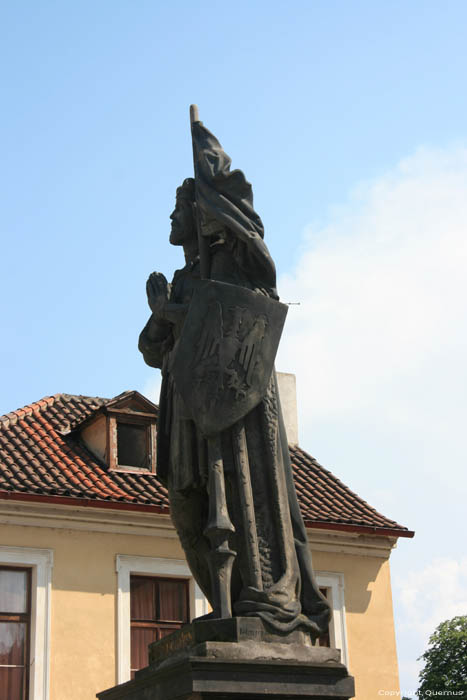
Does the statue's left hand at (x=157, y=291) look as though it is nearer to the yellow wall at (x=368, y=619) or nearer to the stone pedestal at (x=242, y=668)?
the stone pedestal at (x=242, y=668)

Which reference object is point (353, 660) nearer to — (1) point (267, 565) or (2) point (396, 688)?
(2) point (396, 688)

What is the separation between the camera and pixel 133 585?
1558cm

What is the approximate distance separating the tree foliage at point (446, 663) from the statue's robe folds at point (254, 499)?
31.3 metres

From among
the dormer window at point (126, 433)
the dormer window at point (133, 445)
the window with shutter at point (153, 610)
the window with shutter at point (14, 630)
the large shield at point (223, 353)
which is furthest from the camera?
the dormer window at point (133, 445)

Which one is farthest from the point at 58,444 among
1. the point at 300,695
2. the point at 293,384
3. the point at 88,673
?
the point at 300,695

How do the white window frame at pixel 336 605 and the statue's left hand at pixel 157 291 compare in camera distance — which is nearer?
the statue's left hand at pixel 157 291

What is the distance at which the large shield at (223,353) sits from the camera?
5551 mm

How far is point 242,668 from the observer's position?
4.82 meters

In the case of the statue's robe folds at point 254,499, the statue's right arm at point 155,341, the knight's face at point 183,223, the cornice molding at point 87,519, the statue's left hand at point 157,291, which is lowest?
the statue's robe folds at point 254,499

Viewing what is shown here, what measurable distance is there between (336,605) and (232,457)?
12.2m

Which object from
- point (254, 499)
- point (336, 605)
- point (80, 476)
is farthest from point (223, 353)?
point (336, 605)

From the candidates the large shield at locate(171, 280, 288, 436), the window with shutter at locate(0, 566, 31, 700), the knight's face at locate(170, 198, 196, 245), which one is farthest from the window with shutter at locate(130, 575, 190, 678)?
the large shield at locate(171, 280, 288, 436)

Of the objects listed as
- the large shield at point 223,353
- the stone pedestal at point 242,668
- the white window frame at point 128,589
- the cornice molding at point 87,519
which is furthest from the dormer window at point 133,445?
the stone pedestal at point 242,668

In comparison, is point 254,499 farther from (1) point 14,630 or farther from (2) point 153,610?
(2) point 153,610
